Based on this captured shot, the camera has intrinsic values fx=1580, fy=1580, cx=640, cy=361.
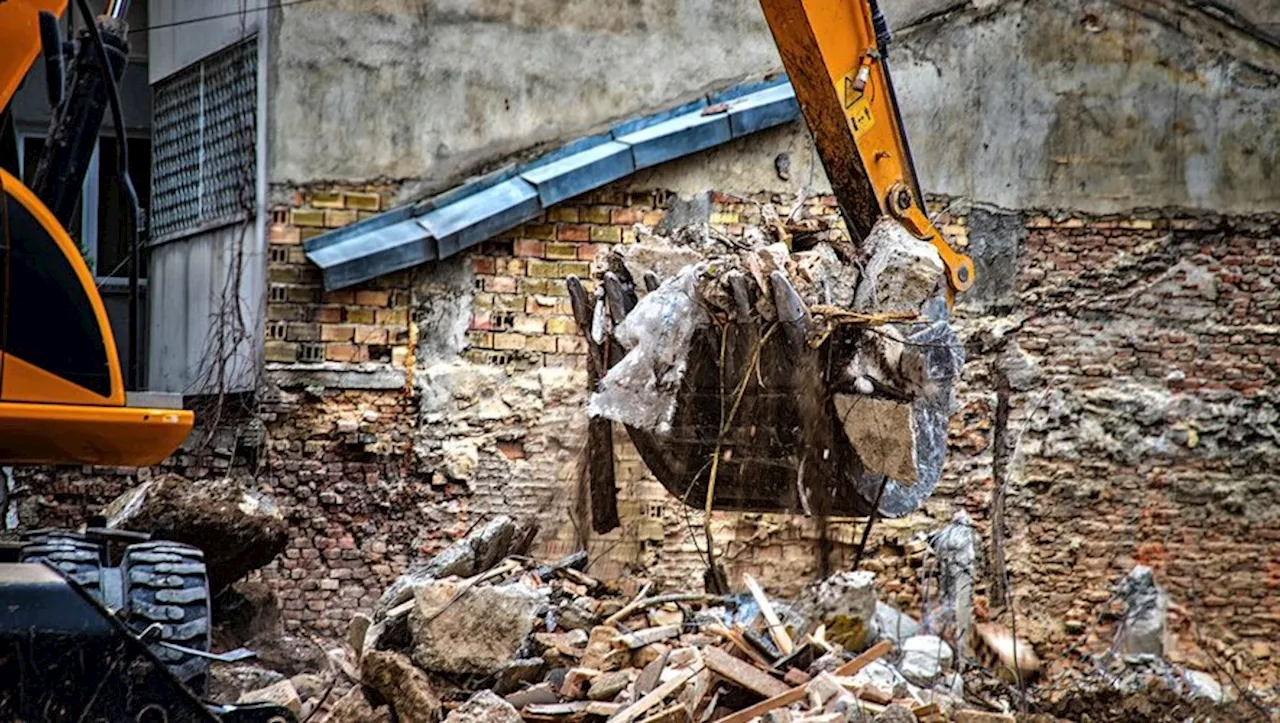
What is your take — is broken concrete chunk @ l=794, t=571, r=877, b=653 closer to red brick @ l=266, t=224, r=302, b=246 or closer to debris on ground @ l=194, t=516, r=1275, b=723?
debris on ground @ l=194, t=516, r=1275, b=723

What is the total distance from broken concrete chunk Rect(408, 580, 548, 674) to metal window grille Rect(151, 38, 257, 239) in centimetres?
342

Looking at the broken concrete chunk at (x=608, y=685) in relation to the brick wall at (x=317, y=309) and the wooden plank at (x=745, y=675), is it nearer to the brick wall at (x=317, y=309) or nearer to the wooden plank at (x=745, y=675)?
the wooden plank at (x=745, y=675)

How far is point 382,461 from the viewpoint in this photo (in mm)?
8805

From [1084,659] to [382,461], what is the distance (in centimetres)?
435

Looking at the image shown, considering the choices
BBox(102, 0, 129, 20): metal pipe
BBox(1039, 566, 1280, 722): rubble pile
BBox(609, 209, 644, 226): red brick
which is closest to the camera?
BBox(102, 0, 129, 20): metal pipe

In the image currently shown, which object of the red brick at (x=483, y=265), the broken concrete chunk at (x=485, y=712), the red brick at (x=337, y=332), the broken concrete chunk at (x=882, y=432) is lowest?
the broken concrete chunk at (x=485, y=712)

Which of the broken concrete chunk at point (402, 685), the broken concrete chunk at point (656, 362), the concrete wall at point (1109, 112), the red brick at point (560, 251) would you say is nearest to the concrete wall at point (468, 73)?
the red brick at point (560, 251)

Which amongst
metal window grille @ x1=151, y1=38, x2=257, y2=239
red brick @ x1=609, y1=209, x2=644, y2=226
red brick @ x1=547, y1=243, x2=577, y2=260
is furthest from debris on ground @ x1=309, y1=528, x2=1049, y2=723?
metal window grille @ x1=151, y1=38, x2=257, y2=239

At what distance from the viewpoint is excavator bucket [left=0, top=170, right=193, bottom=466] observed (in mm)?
4656

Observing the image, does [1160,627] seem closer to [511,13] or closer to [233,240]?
[511,13]

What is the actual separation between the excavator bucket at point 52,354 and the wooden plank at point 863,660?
2756 millimetres

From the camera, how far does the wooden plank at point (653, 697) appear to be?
5934 millimetres

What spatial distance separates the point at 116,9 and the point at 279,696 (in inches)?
113

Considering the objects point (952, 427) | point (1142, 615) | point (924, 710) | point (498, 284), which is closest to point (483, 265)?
point (498, 284)
